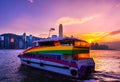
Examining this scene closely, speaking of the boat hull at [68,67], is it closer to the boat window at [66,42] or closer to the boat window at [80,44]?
the boat window at [80,44]

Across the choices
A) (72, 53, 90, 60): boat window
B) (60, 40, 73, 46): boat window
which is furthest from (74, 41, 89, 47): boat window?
(72, 53, 90, 60): boat window

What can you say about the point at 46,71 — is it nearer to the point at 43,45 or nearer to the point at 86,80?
the point at 43,45

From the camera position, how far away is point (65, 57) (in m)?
24.3

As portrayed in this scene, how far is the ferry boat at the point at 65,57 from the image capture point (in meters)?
22.8

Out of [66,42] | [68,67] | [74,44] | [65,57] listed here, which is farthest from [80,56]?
[66,42]

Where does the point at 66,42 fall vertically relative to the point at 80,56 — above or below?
above

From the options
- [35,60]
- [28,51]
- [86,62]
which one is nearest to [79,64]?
[86,62]

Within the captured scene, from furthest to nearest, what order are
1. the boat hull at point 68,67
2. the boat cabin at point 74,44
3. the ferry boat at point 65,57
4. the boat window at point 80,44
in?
the boat window at point 80,44 → the boat cabin at point 74,44 → the ferry boat at point 65,57 → the boat hull at point 68,67

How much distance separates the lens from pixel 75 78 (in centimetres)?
2297

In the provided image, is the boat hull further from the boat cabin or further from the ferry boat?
the boat cabin

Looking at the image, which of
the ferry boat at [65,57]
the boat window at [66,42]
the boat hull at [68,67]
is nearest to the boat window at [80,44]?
the ferry boat at [65,57]

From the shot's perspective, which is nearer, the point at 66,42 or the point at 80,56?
the point at 80,56

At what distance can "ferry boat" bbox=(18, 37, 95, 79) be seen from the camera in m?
22.8

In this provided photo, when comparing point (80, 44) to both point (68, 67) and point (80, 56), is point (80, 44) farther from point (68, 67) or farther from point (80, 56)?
point (68, 67)
